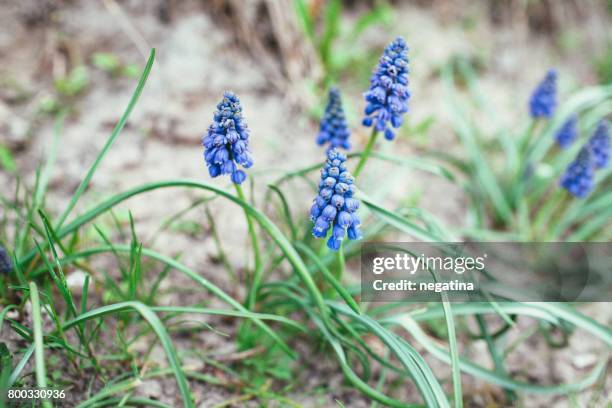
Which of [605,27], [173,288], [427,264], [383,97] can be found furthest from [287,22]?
[605,27]

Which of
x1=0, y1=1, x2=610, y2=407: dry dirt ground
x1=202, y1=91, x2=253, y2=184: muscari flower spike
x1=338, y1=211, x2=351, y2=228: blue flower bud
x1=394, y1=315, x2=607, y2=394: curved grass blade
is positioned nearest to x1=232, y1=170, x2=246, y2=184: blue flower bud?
x1=202, y1=91, x2=253, y2=184: muscari flower spike

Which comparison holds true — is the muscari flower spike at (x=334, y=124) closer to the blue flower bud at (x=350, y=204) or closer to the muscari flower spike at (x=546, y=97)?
the blue flower bud at (x=350, y=204)

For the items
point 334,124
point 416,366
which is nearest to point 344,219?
point 416,366

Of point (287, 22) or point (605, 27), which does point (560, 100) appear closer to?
point (605, 27)

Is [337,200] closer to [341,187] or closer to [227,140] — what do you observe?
[341,187]

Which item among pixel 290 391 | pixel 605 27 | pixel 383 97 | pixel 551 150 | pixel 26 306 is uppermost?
pixel 605 27

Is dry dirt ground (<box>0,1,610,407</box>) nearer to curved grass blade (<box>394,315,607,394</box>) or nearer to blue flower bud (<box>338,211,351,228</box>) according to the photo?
curved grass blade (<box>394,315,607,394</box>)
